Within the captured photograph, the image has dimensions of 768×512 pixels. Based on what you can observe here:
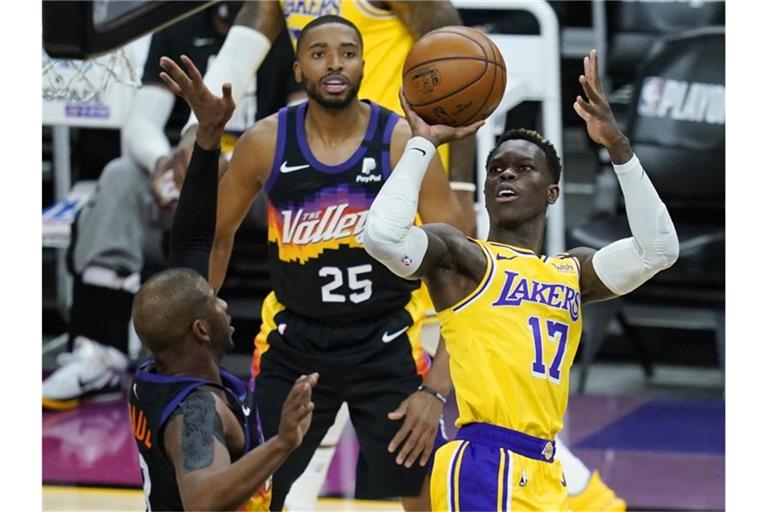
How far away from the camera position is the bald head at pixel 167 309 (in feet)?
12.5

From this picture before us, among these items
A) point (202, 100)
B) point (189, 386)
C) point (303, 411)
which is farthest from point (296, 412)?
point (202, 100)

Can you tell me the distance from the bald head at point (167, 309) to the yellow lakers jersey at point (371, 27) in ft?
5.86

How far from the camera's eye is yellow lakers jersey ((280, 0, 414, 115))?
213 inches

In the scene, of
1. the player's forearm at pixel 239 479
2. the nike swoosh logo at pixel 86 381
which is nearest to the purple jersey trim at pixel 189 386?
the player's forearm at pixel 239 479

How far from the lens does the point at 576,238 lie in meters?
7.96

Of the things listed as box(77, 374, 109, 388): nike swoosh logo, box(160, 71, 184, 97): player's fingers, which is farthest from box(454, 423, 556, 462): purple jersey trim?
box(77, 374, 109, 388): nike swoosh logo

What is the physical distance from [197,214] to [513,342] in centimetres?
100

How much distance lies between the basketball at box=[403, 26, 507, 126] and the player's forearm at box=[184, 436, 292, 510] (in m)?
1.09

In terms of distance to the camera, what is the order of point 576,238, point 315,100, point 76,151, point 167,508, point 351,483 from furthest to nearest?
1. point 76,151
2. point 576,238
3. point 351,483
4. point 315,100
5. point 167,508

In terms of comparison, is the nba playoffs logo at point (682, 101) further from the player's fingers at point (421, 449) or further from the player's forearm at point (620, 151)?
the player's forearm at point (620, 151)

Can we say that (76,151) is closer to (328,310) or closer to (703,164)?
(703,164)

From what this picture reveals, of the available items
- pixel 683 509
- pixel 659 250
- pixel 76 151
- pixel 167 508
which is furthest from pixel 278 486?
pixel 76 151

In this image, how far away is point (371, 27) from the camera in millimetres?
5480
